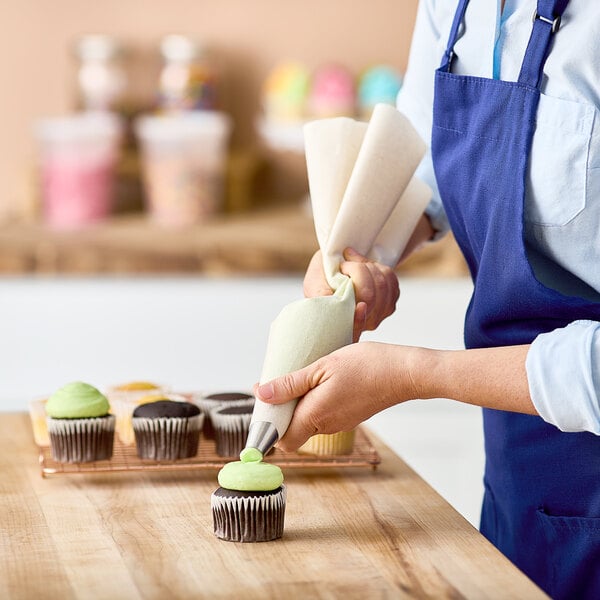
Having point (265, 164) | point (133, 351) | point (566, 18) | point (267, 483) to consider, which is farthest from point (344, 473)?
point (265, 164)

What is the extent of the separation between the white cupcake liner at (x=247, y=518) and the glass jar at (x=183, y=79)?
184 cm

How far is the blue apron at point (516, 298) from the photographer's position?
3.24 ft

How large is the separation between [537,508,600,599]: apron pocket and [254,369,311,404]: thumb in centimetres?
32

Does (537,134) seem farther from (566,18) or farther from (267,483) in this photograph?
(267,483)

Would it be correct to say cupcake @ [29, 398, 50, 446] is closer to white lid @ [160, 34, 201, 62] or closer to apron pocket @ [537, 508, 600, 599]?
apron pocket @ [537, 508, 600, 599]

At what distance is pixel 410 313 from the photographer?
86.2 inches

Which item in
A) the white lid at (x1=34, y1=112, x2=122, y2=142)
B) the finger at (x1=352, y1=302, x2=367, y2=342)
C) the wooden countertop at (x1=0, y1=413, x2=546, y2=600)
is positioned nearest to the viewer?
the wooden countertop at (x1=0, y1=413, x2=546, y2=600)

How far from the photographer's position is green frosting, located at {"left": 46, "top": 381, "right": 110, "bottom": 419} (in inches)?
43.8

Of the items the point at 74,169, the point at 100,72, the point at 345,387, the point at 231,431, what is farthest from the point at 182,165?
the point at 345,387

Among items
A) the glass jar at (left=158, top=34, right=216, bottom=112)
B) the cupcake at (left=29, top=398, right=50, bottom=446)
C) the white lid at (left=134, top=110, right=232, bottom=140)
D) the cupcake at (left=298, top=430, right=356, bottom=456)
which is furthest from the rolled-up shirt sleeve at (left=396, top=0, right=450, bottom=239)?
the glass jar at (left=158, top=34, right=216, bottom=112)

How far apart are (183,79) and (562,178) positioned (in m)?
1.76

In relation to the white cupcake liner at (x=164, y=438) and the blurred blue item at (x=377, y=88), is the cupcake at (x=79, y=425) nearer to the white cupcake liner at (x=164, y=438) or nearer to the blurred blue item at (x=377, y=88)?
the white cupcake liner at (x=164, y=438)

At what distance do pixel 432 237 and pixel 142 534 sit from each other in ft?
1.79

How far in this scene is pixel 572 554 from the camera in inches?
40.8
